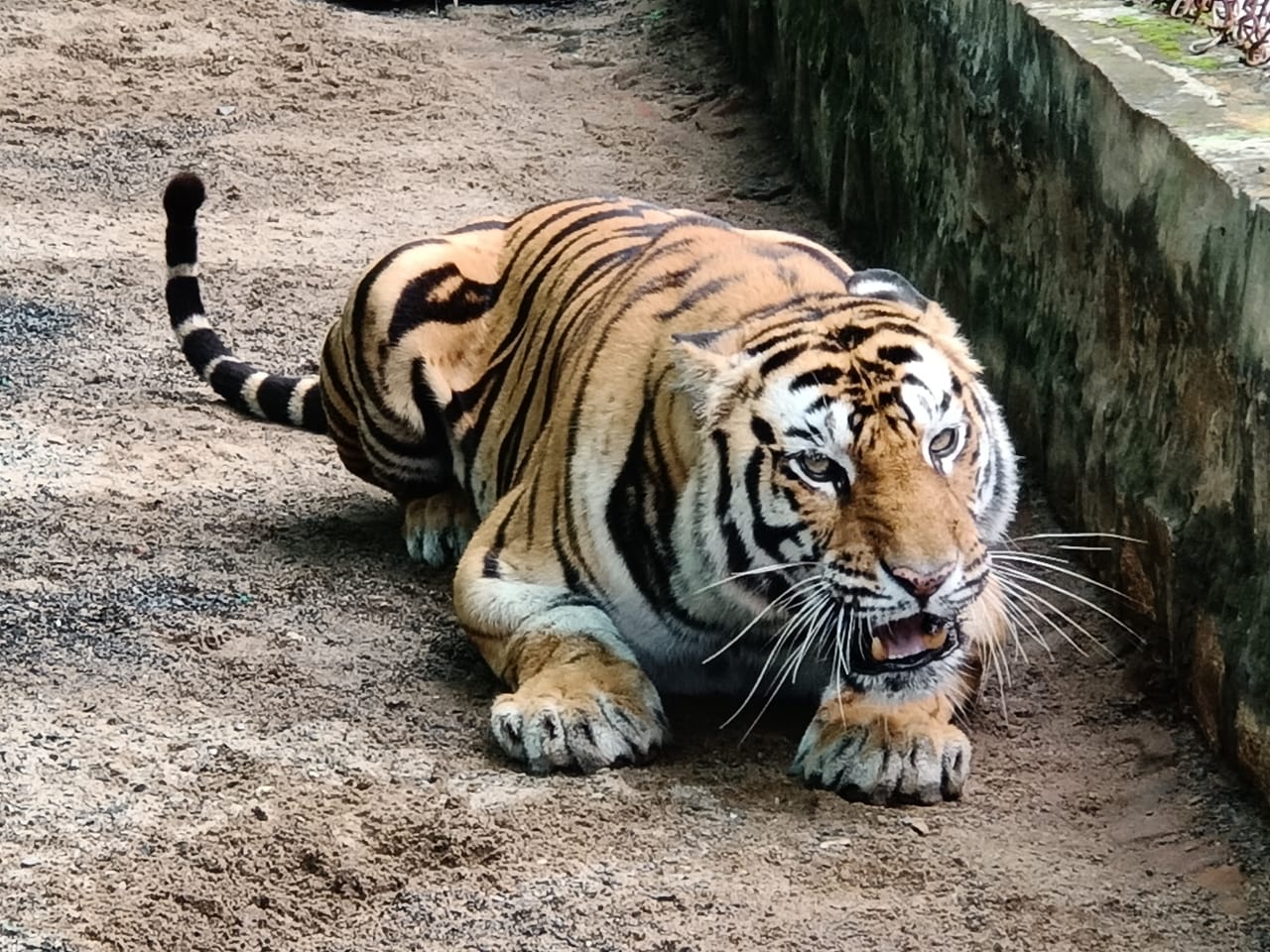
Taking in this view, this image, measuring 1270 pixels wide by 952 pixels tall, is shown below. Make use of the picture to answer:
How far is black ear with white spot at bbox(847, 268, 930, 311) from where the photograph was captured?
3705 mm

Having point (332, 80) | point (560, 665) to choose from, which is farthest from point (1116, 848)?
point (332, 80)

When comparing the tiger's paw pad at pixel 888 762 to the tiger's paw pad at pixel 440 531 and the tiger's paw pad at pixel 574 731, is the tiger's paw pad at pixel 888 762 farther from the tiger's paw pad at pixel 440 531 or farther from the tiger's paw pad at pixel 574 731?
the tiger's paw pad at pixel 440 531

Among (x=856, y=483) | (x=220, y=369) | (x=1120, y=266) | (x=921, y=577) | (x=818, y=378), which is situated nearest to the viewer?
(x=921, y=577)

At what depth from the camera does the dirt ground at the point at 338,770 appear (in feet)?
10.2

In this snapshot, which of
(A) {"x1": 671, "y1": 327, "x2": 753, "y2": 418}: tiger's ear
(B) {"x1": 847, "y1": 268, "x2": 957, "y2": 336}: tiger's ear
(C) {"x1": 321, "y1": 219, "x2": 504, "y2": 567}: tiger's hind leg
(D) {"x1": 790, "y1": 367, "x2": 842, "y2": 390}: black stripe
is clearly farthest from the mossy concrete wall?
(C) {"x1": 321, "y1": 219, "x2": 504, "y2": 567}: tiger's hind leg

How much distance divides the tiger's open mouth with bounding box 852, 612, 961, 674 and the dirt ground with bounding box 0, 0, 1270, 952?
0.27 m

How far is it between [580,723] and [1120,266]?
155 cm

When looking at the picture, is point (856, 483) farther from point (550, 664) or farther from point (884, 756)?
point (550, 664)

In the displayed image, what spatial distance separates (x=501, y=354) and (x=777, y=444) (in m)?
1.30

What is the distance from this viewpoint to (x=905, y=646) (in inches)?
132

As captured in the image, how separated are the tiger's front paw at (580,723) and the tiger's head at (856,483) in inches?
10.3

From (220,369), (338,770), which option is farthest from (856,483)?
(220,369)

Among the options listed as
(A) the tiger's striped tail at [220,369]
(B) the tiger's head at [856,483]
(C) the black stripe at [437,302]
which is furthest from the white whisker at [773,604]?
(A) the tiger's striped tail at [220,369]

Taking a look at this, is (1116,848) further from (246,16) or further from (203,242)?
(246,16)
